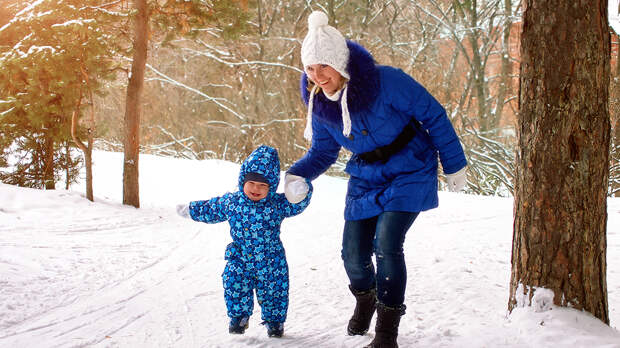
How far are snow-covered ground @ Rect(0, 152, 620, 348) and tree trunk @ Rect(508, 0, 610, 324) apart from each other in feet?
0.73

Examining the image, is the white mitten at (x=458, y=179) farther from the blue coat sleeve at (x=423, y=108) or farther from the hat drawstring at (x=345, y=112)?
the hat drawstring at (x=345, y=112)

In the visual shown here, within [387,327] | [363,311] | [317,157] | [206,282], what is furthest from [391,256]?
[206,282]

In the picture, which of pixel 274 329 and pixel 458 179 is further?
→ pixel 274 329

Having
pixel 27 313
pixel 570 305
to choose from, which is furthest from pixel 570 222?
pixel 27 313

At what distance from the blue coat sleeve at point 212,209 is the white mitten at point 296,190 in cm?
36

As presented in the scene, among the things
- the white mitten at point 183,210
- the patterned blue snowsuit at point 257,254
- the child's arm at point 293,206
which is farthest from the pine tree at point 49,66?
the child's arm at point 293,206

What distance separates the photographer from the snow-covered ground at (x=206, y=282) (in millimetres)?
2975

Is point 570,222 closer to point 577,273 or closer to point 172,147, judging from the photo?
point 577,273

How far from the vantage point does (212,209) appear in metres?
3.12

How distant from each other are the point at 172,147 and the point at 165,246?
15.9 meters

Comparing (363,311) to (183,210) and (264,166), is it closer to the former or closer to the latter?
(264,166)

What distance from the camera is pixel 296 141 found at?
55.3 feet

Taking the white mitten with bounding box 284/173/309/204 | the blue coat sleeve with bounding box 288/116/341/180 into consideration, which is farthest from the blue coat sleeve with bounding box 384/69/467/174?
the white mitten with bounding box 284/173/309/204

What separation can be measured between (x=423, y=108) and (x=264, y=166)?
1.00 m
